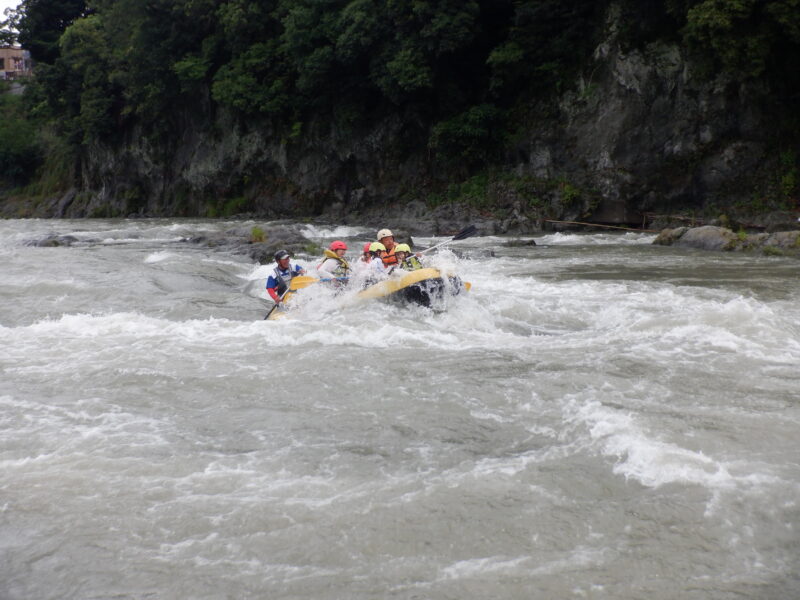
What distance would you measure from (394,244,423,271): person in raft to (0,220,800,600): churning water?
0.94 metres

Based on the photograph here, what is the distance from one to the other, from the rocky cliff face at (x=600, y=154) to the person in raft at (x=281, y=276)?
1251 cm

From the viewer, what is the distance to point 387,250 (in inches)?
395

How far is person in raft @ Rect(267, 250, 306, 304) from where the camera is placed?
9617mm

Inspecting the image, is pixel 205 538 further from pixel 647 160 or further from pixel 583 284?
pixel 647 160

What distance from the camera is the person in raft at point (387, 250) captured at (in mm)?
9672

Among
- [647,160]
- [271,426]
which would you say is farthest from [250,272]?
[647,160]

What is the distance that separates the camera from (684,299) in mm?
9500

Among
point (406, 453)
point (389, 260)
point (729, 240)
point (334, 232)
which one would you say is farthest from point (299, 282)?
point (334, 232)

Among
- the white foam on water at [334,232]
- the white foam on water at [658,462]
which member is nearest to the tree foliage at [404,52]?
the white foam on water at [334,232]

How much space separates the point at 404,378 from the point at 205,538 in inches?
111

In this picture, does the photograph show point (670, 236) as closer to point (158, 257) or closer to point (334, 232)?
point (334, 232)

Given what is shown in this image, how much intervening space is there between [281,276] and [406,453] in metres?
5.62

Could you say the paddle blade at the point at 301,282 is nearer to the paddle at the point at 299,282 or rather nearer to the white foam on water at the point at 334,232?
the paddle at the point at 299,282

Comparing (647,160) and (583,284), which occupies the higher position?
(647,160)
